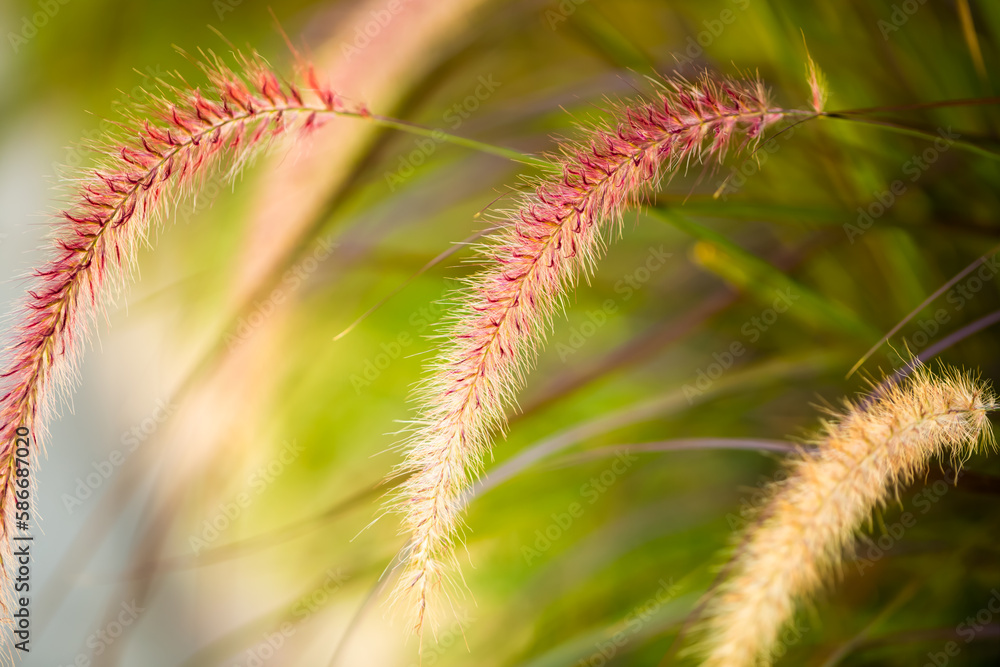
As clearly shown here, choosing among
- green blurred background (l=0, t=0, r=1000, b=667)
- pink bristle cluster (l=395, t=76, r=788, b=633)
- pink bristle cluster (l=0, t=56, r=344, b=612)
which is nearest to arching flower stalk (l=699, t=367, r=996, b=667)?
green blurred background (l=0, t=0, r=1000, b=667)

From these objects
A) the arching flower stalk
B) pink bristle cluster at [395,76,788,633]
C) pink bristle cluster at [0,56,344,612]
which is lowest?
the arching flower stalk

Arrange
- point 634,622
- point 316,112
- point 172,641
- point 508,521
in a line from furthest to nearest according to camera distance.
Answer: point 172,641, point 508,521, point 634,622, point 316,112

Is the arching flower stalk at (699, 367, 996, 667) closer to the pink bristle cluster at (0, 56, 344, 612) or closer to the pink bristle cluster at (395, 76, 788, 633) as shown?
the pink bristle cluster at (395, 76, 788, 633)

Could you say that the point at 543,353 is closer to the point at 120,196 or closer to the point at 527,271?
the point at 527,271

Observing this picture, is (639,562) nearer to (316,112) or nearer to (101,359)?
(316,112)

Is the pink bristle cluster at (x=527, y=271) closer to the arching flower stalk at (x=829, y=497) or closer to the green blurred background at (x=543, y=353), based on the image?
the green blurred background at (x=543, y=353)

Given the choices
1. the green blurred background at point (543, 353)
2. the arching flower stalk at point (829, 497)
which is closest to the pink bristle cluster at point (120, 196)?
the green blurred background at point (543, 353)

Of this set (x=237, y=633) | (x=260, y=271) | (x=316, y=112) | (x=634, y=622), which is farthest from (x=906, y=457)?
(x=237, y=633)
